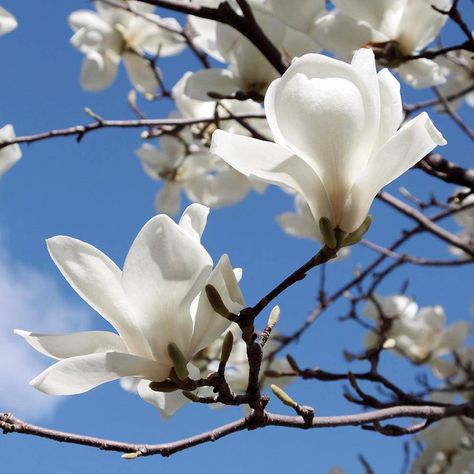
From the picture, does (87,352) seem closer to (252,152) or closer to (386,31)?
(252,152)

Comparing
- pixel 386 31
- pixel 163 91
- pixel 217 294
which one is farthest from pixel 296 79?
pixel 163 91

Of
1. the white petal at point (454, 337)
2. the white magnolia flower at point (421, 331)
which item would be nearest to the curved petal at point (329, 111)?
the white magnolia flower at point (421, 331)

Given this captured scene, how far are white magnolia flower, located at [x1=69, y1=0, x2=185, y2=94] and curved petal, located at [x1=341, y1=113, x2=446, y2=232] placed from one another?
1.40 meters

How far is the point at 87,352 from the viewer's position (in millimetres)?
637

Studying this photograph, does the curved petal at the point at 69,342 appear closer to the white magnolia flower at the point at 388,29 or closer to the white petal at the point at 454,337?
the white magnolia flower at the point at 388,29

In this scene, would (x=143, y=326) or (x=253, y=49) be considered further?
(x=253, y=49)

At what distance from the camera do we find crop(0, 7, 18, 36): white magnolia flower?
1.46m

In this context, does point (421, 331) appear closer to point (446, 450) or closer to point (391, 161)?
point (446, 450)

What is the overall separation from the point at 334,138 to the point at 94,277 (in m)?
0.23

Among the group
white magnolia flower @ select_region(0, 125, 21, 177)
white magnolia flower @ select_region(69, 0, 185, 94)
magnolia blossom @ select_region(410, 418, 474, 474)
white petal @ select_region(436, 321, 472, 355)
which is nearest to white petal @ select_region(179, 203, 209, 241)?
white magnolia flower @ select_region(0, 125, 21, 177)

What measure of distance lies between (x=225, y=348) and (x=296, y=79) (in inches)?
9.3

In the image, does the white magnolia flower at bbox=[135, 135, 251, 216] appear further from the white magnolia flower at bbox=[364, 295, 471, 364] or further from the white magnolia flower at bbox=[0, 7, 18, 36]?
the white magnolia flower at bbox=[0, 7, 18, 36]

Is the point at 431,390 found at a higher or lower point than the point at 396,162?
higher

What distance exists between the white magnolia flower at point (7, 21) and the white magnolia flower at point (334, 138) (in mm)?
1021
